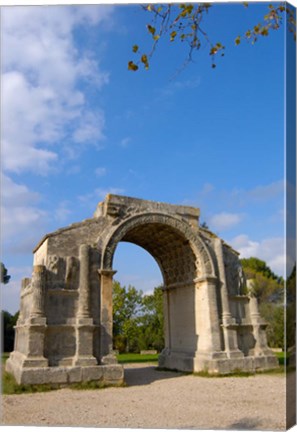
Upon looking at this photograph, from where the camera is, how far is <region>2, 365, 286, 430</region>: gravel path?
687cm

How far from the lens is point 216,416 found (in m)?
7.24

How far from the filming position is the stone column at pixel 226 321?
13.2 meters

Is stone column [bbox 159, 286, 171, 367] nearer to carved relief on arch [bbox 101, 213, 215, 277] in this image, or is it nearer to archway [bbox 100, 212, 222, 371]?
archway [bbox 100, 212, 222, 371]

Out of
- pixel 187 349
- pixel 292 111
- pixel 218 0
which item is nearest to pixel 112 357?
pixel 187 349

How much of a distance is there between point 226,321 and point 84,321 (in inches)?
188

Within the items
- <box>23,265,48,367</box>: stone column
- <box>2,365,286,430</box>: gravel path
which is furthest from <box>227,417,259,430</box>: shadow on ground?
<box>23,265,48,367</box>: stone column

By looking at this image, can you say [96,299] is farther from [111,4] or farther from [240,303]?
[111,4]

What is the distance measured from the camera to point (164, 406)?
27.3 ft

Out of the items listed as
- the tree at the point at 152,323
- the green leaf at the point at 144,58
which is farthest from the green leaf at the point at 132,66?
the tree at the point at 152,323

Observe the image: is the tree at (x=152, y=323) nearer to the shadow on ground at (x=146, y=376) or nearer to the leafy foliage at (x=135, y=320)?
the leafy foliage at (x=135, y=320)

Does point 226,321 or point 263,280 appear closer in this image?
point 226,321

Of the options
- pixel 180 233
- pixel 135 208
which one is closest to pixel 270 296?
pixel 180 233

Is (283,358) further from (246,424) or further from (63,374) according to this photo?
(246,424)

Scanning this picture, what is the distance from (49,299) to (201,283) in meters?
5.19
